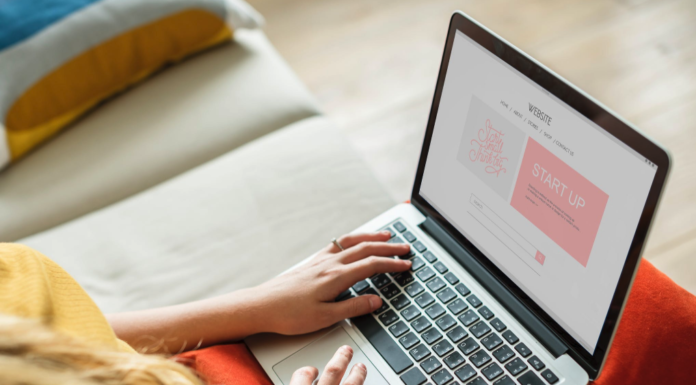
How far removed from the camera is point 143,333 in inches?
31.5

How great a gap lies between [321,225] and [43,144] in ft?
1.88

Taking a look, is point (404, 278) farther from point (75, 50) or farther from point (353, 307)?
point (75, 50)

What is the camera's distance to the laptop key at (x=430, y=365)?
28.0 inches

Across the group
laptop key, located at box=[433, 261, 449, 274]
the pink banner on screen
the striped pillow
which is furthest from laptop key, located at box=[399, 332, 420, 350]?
the striped pillow

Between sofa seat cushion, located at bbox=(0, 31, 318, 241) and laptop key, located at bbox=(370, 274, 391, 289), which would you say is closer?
laptop key, located at bbox=(370, 274, 391, 289)

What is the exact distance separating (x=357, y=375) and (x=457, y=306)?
6.4 inches

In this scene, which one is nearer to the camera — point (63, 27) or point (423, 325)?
point (423, 325)

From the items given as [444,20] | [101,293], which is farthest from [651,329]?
[444,20]

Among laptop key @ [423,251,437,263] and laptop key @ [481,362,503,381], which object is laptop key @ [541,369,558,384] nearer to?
laptop key @ [481,362,503,381]

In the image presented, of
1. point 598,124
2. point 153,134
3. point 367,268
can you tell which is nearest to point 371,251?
point 367,268

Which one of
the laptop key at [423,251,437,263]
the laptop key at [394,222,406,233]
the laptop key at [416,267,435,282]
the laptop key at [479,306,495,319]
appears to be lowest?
the laptop key at [479,306,495,319]

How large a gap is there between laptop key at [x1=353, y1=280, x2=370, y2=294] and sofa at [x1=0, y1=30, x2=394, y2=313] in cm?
14

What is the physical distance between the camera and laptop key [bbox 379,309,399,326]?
2.50 feet

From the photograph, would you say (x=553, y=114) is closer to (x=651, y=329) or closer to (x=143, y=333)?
(x=651, y=329)
